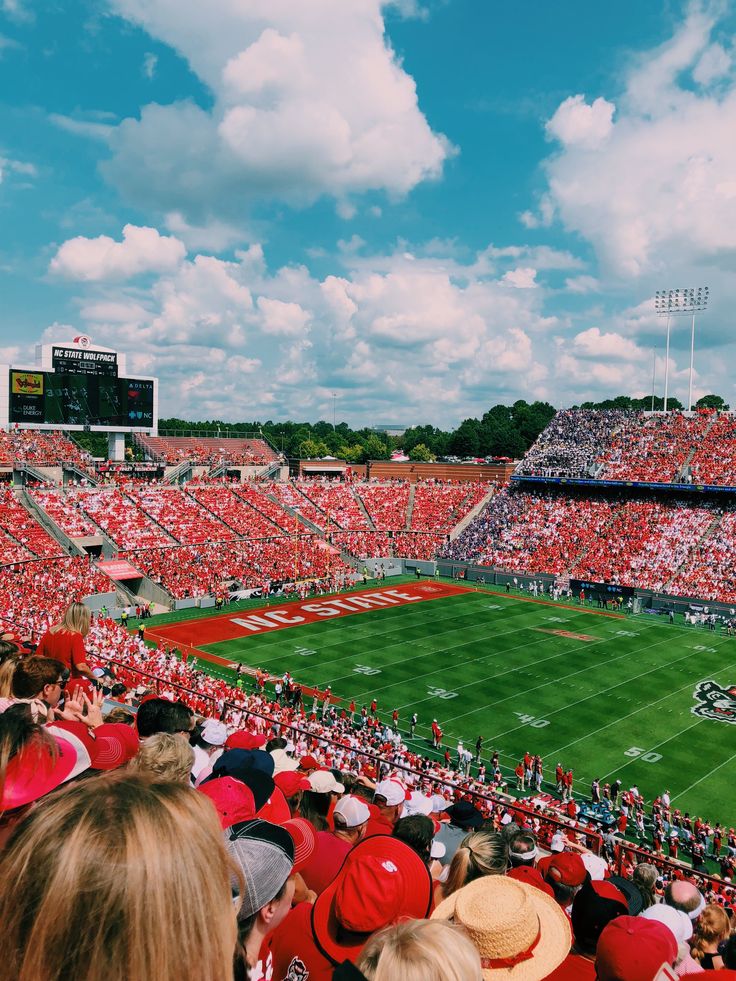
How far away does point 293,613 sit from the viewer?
37.0 meters

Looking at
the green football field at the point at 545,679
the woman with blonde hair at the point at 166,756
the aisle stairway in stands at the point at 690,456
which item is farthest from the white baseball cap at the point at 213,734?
the aisle stairway in stands at the point at 690,456

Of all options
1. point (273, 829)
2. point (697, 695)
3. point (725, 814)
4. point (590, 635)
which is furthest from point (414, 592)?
point (273, 829)

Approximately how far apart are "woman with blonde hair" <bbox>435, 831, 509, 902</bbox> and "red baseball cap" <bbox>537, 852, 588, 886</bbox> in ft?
4.30

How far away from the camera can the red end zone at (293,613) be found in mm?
32469

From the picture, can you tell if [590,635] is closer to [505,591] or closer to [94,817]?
[505,591]

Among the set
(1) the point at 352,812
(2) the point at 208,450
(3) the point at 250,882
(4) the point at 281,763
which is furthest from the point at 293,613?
(3) the point at 250,882

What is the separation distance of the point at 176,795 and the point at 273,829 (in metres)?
1.30

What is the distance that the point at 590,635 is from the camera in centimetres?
3422

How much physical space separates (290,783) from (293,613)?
103 ft

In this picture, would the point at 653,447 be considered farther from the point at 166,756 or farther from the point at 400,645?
the point at 166,756

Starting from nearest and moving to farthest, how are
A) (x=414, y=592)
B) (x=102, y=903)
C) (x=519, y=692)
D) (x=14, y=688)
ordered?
(x=102, y=903) → (x=14, y=688) → (x=519, y=692) → (x=414, y=592)

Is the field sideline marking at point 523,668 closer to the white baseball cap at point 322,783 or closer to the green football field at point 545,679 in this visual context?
the green football field at point 545,679

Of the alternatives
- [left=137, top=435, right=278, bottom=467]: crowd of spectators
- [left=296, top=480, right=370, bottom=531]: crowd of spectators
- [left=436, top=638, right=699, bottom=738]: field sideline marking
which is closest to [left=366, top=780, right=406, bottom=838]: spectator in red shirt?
[left=436, top=638, right=699, bottom=738]: field sideline marking

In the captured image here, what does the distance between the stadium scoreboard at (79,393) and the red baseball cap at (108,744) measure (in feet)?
131
